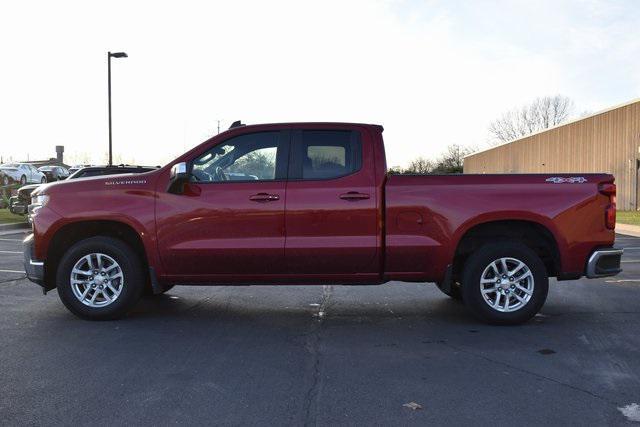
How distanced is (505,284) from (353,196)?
1.81 metres

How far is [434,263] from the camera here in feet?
20.9

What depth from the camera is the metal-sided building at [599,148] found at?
3381 centimetres

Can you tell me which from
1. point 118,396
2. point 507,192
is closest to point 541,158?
point 507,192

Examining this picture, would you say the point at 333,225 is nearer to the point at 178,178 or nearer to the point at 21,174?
the point at 178,178

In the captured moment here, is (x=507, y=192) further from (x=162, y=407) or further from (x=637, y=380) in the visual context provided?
(x=162, y=407)

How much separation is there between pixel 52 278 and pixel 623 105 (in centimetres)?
3466

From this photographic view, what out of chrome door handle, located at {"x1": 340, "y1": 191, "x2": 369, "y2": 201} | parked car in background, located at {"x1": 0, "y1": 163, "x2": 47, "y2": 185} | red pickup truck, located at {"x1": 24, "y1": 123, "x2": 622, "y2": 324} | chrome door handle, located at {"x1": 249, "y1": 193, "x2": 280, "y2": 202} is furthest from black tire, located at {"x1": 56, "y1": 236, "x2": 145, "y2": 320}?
parked car in background, located at {"x1": 0, "y1": 163, "x2": 47, "y2": 185}

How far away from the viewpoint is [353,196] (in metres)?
6.30

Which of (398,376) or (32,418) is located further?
(398,376)

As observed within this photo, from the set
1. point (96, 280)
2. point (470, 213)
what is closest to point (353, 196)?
point (470, 213)

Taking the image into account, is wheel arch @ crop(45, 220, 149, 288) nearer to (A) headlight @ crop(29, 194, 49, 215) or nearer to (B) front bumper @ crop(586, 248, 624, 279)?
(A) headlight @ crop(29, 194, 49, 215)

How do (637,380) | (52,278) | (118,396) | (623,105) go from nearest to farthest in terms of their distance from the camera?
(118,396), (637,380), (52,278), (623,105)

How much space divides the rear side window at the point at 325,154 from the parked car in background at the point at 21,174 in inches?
1209

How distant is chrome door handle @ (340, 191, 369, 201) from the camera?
6293 mm
